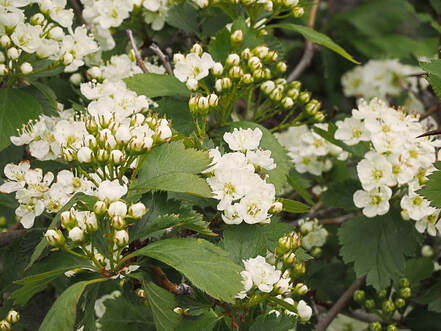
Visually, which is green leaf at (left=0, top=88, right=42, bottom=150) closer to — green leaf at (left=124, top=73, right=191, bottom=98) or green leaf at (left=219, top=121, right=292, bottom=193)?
green leaf at (left=124, top=73, right=191, bottom=98)

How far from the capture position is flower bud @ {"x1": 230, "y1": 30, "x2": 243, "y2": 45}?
1984mm

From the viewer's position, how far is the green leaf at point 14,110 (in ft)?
6.46

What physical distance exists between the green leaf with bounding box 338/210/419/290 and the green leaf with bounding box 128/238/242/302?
91cm

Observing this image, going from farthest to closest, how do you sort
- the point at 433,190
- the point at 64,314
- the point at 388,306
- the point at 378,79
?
the point at 378,79 < the point at 388,306 < the point at 433,190 < the point at 64,314

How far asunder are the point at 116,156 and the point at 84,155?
0.09 meters

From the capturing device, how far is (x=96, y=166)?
59.8 inches

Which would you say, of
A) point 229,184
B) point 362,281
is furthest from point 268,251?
point 362,281

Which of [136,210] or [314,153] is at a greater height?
[136,210]

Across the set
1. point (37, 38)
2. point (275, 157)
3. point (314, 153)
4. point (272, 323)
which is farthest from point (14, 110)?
point (314, 153)

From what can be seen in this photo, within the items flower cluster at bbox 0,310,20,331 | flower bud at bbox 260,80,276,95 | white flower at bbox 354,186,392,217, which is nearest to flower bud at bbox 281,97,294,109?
flower bud at bbox 260,80,276,95

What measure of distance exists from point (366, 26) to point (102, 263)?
3.39 meters

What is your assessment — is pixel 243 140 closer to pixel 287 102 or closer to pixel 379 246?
pixel 287 102

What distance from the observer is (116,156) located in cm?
148

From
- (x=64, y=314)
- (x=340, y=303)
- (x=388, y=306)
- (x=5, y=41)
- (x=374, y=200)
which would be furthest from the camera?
(x=340, y=303)
